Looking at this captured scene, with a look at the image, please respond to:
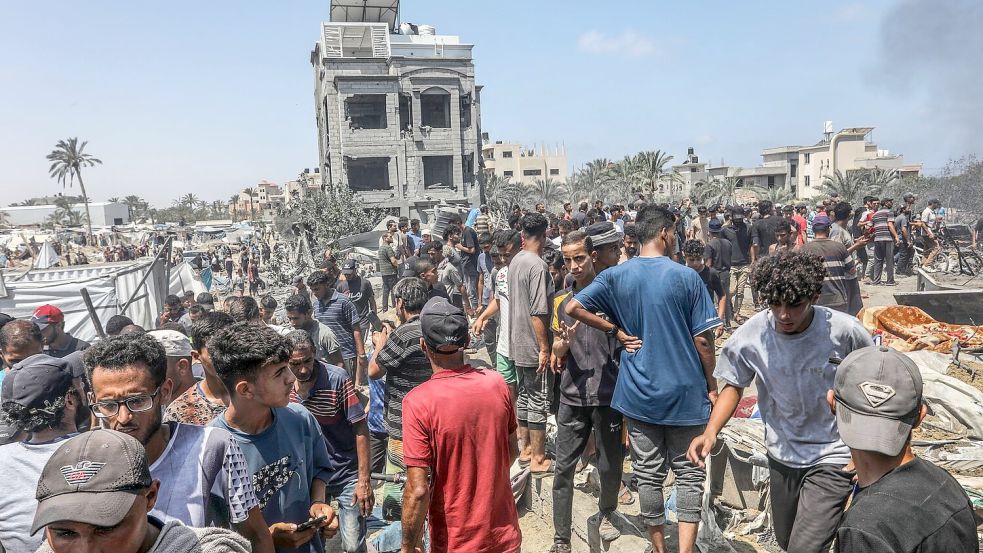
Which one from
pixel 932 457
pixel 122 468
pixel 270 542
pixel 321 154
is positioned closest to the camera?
pixel 122 468

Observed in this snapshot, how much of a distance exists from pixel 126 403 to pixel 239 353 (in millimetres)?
436

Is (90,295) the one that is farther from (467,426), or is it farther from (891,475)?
(891,475)

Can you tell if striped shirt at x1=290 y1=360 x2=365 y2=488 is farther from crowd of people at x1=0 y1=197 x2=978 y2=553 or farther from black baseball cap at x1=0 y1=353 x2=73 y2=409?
black baseball cap at x1=0 y1=353 x2=73 y2=409

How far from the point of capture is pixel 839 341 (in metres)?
2.94

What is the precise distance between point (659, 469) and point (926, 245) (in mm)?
14632

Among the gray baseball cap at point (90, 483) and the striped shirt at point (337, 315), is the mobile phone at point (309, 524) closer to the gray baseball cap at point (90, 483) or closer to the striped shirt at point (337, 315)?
the gray baseball cap at point (90, 483)

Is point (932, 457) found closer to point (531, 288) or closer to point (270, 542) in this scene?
point (531, 288)

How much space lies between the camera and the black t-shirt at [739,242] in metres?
10.6

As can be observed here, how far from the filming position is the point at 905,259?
46.7ft

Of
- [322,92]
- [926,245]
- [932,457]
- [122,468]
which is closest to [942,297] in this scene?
[932,457]

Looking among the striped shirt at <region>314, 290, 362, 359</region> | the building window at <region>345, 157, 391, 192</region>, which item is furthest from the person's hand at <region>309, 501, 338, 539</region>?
the building window at <region>345, 157, 391, 192</region>

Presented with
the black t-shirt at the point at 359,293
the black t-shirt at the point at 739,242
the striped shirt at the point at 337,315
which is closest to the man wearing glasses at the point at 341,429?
the striped shirt at the point at 337,315

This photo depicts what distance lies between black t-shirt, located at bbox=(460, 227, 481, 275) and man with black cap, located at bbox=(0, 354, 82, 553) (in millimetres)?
7861

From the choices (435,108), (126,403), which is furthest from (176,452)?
(435,108)
